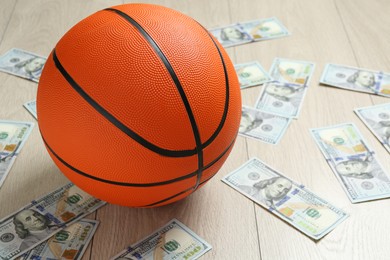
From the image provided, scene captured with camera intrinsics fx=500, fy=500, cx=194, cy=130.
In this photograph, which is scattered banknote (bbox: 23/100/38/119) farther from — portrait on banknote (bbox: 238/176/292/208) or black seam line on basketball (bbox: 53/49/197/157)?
portrait on banknote (bbox: 238/176/292/208)

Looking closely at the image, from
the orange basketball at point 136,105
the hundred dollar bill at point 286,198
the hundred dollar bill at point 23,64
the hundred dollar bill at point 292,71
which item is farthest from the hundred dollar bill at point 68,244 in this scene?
the hundred dollar bill at point 292,71

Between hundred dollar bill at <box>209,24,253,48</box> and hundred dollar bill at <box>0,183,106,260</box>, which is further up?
hundred dollar bill at <box>209,24,253,48</box>

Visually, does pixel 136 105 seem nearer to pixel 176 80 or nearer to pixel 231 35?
pixel 176 80

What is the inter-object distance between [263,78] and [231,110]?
0.64 m

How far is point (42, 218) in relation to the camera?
4.26 feet

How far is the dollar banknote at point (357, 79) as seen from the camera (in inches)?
67.7

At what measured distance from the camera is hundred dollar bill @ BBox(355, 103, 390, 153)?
1.54m

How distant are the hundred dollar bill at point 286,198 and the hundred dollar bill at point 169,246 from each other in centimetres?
21

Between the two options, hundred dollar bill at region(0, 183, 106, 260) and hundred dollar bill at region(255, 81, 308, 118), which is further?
hundred dollar bill at region(255, 81, 308, 118)

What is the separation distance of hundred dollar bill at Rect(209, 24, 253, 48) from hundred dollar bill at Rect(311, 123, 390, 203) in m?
0.56

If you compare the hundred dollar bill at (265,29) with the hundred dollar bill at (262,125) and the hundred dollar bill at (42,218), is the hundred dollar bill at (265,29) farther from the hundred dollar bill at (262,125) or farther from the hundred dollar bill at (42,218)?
the hundred dollar bill at (42,218)

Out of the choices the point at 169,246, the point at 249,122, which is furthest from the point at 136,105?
the point at 249,122

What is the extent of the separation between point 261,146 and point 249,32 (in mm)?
652

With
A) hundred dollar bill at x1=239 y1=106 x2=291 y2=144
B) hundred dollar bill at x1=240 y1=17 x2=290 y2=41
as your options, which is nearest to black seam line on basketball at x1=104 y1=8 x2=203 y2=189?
hundred dollar bill at x1=239 y1=106 x2=291 y2=144
